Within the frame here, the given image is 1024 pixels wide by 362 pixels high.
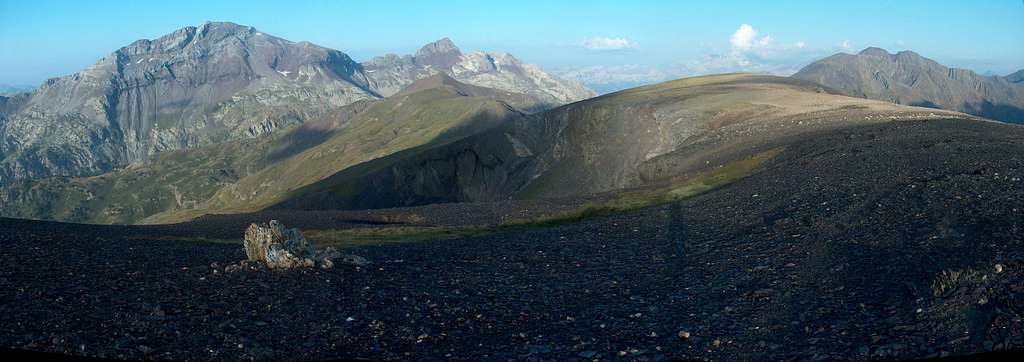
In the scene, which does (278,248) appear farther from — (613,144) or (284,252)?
(613,144)

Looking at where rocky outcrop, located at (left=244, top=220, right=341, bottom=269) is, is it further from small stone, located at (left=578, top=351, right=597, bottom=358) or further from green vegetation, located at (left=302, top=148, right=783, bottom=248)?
small stone, located at (left=578, top=351, right=597, bottom=358)

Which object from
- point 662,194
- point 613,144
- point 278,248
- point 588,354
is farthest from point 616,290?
point 613,144

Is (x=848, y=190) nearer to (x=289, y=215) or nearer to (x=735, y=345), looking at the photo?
(x=735, y=345)

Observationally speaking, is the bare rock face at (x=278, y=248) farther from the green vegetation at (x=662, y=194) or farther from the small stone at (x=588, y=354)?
the green vegetation at (x=662, y=194)

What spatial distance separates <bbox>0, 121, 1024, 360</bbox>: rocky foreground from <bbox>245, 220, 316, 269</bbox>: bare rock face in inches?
24.9

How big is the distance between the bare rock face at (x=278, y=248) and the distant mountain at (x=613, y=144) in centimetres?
3966

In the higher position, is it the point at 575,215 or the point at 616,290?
the point at 616,290

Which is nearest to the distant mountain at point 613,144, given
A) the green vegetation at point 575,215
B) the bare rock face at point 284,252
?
the green vegetation at point 575,215

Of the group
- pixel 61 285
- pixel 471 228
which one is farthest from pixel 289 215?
pixel 61 285

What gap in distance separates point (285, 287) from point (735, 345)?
13.3 m

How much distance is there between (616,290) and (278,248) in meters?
11.8

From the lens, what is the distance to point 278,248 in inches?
877

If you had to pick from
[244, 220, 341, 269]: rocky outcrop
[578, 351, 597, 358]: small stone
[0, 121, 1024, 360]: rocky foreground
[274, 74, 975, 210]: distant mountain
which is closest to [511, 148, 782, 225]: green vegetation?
[274, 74, 975, 210]: distant mountain

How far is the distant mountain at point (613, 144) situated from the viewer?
211 feet
